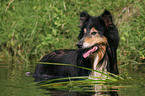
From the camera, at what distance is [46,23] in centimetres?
1155

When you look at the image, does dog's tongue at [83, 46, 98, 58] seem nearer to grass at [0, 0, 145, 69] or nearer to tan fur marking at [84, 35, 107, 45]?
tan fur marking at [84, 35, 107, 45]

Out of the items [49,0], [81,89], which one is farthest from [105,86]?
[49,0]

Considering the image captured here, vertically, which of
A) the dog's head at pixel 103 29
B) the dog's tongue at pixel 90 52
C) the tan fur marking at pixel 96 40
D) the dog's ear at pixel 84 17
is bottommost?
the dog's tongue at pixel 90 52

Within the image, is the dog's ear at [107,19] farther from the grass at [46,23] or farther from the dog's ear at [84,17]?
the grass at [46,23]

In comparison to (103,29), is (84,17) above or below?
→ above

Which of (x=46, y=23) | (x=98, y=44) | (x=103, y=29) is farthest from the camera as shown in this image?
(x=46, y=23)

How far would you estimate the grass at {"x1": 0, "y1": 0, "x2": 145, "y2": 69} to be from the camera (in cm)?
1118

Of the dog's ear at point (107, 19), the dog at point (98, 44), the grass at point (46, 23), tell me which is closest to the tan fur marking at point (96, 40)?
the dog at point (98, 44)

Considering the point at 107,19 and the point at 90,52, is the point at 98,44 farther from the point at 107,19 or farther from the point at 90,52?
the point at 107,19

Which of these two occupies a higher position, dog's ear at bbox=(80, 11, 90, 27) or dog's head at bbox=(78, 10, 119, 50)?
dog's ear at bbox=(80, 11, 90, 27)

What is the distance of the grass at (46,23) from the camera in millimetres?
11180

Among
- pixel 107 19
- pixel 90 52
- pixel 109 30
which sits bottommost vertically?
Answer: pixel 90 52

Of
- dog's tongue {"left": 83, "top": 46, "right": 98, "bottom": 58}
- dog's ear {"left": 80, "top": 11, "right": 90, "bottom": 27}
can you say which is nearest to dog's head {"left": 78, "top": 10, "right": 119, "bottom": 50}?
dog's tongue {"left": 83, "top": 46, "right": 98, "bottom": 58}

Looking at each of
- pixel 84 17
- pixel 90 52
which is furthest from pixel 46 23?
pixel 90 52
